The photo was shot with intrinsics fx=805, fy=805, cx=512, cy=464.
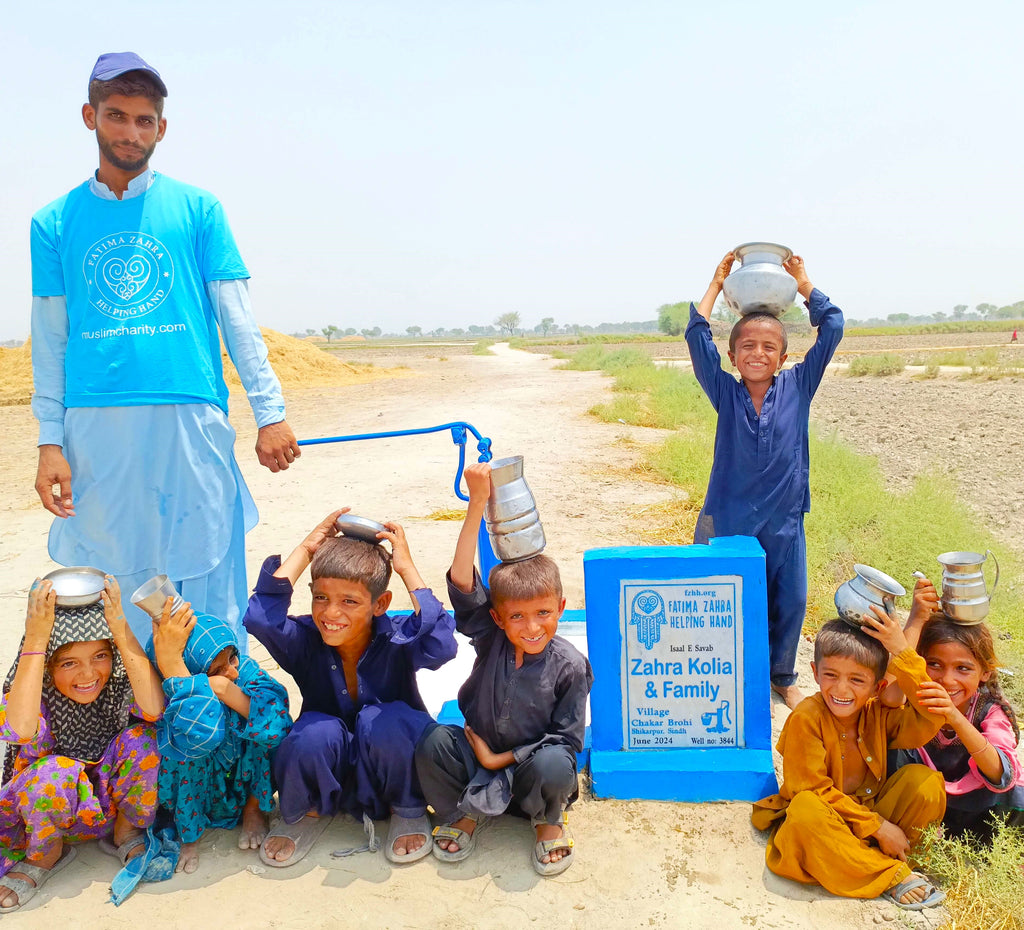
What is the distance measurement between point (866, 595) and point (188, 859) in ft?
7.34

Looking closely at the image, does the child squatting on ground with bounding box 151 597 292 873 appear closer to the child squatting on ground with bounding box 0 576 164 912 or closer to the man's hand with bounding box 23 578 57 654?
the child squatting on ground with bounding box 0 576 164 912

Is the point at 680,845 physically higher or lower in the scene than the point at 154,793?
lower

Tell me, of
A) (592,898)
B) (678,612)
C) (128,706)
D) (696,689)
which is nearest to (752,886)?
(592,898)

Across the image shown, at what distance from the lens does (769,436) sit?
3.26 m

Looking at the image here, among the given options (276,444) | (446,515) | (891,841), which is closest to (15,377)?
(446,515)

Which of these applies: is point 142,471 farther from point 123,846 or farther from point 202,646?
point 123,846

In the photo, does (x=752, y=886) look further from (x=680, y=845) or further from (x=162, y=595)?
(x=162, y=595)

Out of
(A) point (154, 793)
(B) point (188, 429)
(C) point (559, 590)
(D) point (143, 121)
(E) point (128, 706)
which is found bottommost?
(A) point (154, 793)

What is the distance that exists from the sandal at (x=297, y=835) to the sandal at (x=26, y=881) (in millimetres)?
618

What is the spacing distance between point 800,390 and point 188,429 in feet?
7.90

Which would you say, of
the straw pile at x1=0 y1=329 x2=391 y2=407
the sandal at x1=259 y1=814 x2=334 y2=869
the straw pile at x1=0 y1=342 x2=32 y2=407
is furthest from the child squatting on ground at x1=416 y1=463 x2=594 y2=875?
the straw pile at x1=0 y1=329 x2=391 y2=407

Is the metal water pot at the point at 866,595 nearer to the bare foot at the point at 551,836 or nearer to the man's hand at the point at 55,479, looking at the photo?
the bare foot at the point at 551,836

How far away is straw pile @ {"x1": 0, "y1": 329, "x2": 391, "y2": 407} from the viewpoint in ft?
70.3

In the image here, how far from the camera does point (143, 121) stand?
2768 millimetres
